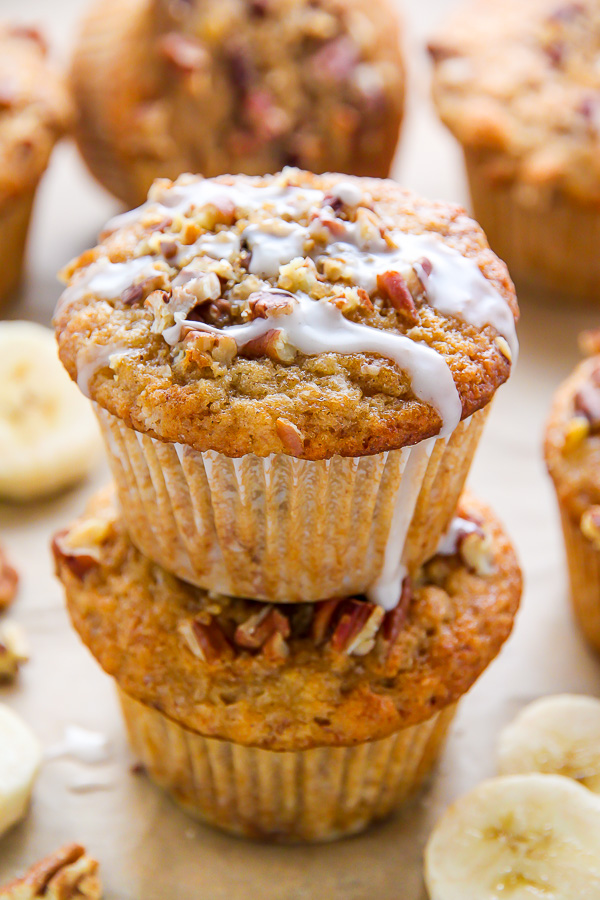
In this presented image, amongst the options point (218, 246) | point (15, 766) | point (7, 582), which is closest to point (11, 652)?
point (7, 582)

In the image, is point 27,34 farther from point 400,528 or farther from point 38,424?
point 400,528

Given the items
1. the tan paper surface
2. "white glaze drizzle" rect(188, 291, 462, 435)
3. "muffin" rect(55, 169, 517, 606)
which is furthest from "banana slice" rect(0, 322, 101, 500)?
"white glaze drizzle" rect(188, 291, 462, 435)

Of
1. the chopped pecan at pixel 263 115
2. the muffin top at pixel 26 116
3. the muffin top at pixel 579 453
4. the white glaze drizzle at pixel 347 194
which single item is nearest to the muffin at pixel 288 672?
the muffin top at pixel 579 453

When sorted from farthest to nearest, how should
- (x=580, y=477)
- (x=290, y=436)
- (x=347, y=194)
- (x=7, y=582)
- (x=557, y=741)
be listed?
(x=7, y=582) < (x=580, y=477) < (x=557, y=741) < (x=347, y=194) < (x=290, y=436)

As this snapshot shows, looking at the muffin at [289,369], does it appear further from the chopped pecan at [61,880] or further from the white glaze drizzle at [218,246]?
the chopped pecan at [61,880]

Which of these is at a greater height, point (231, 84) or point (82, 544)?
point (231, 84)

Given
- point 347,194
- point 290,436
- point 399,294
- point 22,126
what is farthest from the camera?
point 22,126

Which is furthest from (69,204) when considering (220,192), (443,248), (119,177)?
(443,248)
